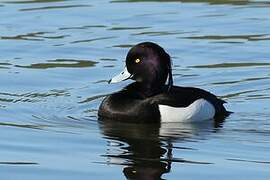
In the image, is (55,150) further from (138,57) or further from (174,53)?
(174,53)

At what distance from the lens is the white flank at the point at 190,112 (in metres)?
13.1

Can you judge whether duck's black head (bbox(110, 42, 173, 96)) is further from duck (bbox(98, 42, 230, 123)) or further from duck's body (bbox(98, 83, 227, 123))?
duck's body (bbox(98, 83, 227, 123))

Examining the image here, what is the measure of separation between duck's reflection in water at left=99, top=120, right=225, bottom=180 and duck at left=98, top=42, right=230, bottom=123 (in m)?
0.14

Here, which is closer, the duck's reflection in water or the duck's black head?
the duck's reflection in water

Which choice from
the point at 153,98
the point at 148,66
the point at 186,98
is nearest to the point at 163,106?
the point at 153,98

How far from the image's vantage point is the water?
1055 cm

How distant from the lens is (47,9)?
1973cm

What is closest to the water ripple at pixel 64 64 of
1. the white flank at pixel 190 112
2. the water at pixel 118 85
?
the water at pixel 118 85

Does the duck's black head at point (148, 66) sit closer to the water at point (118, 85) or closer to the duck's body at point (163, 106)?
the duck's body at point (163, 106)

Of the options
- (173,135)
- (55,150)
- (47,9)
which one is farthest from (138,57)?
(47,9)

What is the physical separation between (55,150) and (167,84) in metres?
2.93

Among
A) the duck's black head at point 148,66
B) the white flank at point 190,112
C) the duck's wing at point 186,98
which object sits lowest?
the white flank at point 190,112

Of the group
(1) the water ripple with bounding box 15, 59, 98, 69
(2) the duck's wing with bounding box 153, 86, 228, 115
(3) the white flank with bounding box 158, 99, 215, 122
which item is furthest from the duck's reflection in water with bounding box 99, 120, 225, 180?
(1) the water ripple with bounding box 15, 59, 98, 69

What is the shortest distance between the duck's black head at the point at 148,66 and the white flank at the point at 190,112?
32 cm
